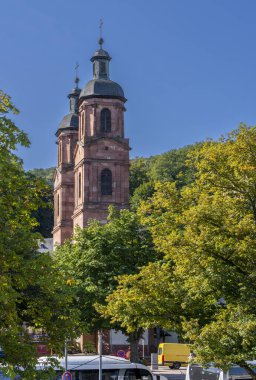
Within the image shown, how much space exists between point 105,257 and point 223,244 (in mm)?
23222

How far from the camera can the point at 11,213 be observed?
1738 centimetres

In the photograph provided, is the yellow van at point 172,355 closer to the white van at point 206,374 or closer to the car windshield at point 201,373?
the white van at point 206,374

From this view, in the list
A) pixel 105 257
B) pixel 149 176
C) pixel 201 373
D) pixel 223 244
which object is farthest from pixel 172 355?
pixel 149 176

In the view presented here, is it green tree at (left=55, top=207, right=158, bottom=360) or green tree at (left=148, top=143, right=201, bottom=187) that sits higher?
green tree at (left=148, top=143, right=201, bottom=187)

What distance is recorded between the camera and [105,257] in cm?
4641

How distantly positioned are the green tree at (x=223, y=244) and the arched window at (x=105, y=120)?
49088 millimetres

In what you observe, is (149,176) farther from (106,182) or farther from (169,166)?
(106,182)

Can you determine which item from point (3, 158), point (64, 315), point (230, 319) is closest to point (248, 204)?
point (230, 319)

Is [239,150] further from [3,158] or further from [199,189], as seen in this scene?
[3,158]

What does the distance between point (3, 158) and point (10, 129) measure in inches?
38.4

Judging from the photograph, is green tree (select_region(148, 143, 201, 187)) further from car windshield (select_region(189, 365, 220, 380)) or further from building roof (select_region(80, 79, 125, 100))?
Answer: car windshield (select_region(189, 365, 220, 380))

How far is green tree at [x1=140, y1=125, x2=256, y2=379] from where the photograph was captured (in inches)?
891

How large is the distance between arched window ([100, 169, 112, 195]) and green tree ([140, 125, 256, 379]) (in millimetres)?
47394

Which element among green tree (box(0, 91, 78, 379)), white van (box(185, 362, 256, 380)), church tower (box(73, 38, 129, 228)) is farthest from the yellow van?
green tree (box(0, 91, 78, 379))
